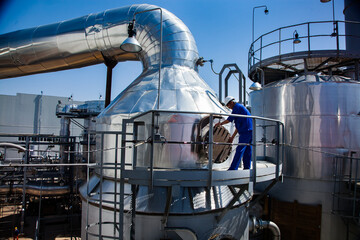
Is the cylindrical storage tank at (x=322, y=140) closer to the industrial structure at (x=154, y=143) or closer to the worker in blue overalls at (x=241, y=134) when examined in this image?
the industrial structure at (x=154, y=143)

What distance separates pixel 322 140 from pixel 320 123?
0.54 metres

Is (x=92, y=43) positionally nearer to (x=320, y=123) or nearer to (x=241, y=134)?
(x=241, y=134)

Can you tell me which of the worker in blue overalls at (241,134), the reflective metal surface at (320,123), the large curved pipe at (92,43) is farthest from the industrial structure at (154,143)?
the reflective metal surface at (320,123)

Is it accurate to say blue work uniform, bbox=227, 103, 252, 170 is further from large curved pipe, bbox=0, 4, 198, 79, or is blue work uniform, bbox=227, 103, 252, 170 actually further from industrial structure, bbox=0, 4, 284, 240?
large curved pipe, bbox=0, 4, 198, 79

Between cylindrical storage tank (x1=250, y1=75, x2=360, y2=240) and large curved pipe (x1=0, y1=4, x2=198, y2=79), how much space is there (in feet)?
13.0

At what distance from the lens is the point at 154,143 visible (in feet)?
15.7

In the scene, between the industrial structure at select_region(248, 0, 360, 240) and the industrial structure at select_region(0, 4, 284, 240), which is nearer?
the industrial structure at select_region(0, 4, 284, 240)

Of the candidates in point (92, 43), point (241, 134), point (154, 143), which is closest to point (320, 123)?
point (241, 134)

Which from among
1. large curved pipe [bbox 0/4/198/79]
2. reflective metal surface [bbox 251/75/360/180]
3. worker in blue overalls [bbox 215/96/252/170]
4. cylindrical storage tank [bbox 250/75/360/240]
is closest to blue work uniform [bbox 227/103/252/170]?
worker in blue overalls [bbox 215/96/252/170]

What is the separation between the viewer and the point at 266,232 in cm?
813

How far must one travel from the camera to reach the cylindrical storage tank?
7477 millimetres

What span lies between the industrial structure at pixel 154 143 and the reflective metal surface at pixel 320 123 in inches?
40.4

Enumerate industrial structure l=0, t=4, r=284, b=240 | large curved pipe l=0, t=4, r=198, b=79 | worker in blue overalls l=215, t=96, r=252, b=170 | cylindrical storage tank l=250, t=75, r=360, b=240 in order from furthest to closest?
cylindrical storage tank l=250, t=75, r=360, b=240, large curved pipe l=0, t=4, r=198, b=79, worker in blue overalls l=215, t=96, r=252, b=170, industrial structure l=0, t=4, r=284, b=240

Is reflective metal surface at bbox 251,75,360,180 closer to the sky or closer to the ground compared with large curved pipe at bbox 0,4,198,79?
closer to the ground
